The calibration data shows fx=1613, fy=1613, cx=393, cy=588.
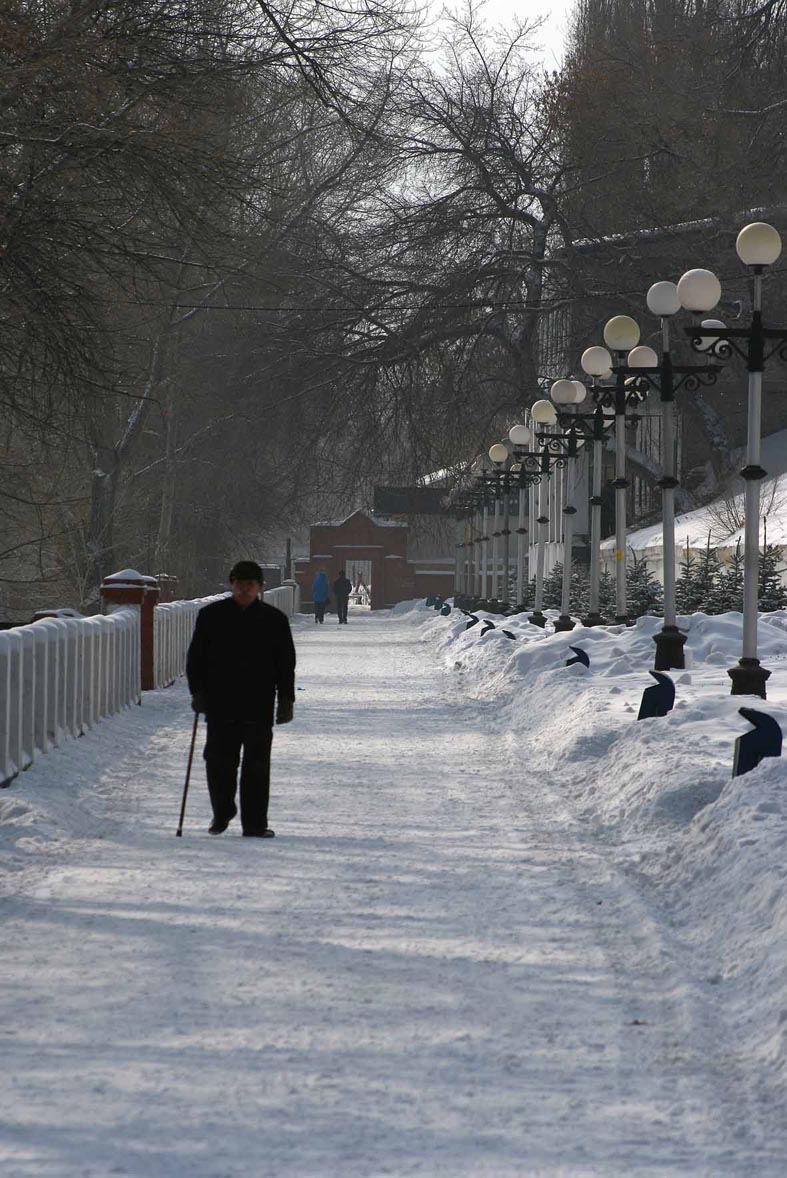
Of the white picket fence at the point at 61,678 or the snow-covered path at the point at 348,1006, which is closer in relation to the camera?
the snow-covered path at the point at 348,1006

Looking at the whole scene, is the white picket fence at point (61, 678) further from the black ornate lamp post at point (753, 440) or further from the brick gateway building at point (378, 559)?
the brick gateway building at point (378, 559)

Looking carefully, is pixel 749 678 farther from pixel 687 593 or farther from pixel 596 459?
pixel 687 593

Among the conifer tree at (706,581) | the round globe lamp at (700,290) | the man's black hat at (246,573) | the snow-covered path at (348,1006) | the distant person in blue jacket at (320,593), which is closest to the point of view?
the snow-covered path at (348,1006)

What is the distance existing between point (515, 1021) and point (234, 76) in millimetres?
9186

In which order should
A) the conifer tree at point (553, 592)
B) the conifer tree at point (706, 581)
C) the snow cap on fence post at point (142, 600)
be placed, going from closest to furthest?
the snow cap on fence post at point (142, 600)
the conifer tree at point (706, 581)
the conifer tree at point (553, 592)

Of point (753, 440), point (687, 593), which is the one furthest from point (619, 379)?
point (687, 593)

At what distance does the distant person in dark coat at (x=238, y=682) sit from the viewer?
31.9 feet

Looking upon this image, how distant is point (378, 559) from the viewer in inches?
3644

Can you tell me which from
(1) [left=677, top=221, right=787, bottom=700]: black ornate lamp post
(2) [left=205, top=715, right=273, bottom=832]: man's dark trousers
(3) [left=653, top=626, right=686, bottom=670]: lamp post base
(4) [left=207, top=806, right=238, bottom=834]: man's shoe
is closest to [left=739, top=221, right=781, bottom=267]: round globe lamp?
(1) [left=677, top=221, right=787, bottom=700]: black ornate lamp post

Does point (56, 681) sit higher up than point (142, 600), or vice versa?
point (142, 600)

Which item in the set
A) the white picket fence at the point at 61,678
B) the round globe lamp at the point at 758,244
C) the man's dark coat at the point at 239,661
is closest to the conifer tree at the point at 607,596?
the white picket fence at the point at 61,678

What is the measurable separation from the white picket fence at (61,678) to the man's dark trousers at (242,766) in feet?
6.26

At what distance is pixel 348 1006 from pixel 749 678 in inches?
386

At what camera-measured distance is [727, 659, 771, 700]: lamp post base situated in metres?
14.7
